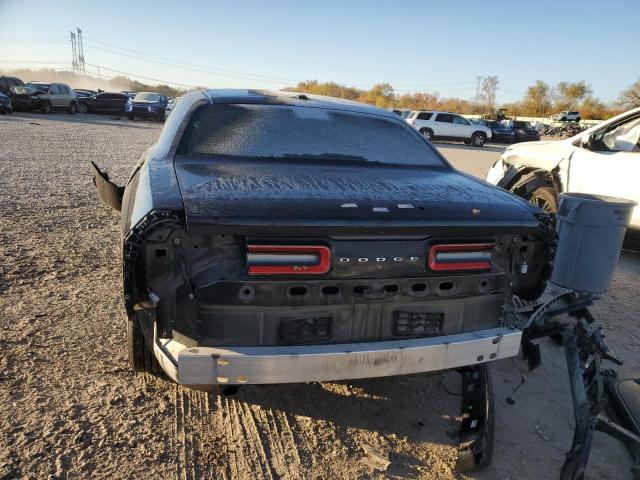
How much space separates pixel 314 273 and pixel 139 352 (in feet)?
3.40

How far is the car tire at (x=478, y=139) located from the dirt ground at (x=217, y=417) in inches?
850

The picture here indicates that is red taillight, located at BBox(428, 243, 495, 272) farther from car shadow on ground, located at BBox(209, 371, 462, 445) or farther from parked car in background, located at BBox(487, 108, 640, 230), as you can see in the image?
parked car in background, located at BBox(487, 108, 640, 230)

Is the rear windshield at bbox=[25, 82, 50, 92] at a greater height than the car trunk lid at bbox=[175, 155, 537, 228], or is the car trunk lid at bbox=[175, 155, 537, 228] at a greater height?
Answer: the car trunk lid at bbox=[175, 155, 537, 228]

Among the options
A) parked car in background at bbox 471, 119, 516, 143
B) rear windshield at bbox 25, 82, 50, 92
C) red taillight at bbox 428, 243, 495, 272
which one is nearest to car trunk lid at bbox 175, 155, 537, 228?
red taillight at bbox 428, 243, 495, 272

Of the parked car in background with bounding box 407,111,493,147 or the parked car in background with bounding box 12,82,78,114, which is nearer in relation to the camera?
the parked car in background with bounding box 407,111,493,147

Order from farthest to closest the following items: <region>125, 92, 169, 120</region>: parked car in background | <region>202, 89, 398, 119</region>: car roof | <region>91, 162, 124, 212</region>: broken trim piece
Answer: <region>125, 92, 169, 120</region>: parked car in background → <region>91, 162, 124, 212</region>: broken trim piece → <region>202, 89, 398, 119</region>: car roof

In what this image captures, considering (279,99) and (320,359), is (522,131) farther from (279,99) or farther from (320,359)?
(320,359)

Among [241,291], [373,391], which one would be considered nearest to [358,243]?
[241,291]

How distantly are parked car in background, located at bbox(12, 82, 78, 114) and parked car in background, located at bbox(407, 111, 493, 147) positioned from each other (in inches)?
745

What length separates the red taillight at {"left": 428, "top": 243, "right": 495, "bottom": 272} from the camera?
2.27m

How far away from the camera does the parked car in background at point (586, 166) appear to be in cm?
527

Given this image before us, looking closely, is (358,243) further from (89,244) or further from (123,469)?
(89,244)

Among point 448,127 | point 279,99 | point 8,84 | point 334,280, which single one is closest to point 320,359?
point 334,280

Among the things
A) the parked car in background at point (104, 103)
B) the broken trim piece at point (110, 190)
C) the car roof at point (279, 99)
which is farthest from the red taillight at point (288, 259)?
the parked car in background at point (104, 103)
